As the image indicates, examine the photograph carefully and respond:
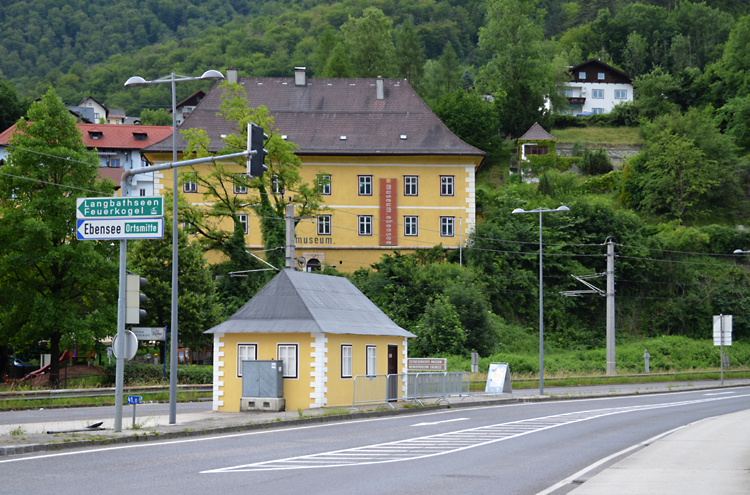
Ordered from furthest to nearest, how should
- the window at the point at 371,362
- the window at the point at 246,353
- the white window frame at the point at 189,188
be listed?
the white window frame at the point at 189,188
the window at the point at 371,362
the window at the point at 246,353

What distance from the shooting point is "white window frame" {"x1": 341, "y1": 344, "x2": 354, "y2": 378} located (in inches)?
1118

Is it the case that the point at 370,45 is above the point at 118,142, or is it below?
above

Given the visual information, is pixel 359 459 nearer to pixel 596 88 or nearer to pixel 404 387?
pixel 404 387

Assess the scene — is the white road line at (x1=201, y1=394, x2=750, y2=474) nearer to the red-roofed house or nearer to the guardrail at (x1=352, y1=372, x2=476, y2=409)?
the guardrail at (x1=352, y1=372, x2=476, y2=409)

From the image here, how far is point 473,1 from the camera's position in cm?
15238

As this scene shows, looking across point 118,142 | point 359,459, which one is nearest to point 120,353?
point 359,459

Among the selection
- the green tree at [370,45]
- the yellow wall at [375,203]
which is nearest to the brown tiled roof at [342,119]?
the yellow wall at [375,203]

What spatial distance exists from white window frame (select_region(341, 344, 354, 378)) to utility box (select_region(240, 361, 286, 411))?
254cm

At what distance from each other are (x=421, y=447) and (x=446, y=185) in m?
46.2

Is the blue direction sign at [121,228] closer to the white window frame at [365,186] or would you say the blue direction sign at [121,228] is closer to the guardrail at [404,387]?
the guardrail at [404,387]

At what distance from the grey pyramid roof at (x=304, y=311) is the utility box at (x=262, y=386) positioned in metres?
1.28

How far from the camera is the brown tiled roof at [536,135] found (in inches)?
3095

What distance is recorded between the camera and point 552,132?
89.6m

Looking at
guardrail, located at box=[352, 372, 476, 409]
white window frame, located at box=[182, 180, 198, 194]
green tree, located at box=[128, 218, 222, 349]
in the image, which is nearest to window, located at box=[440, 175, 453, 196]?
white window frame, located at box=[182, 180, 198, 194]
